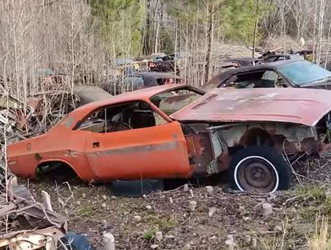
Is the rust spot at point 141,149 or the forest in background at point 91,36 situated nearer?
the rust spot at point 141,149

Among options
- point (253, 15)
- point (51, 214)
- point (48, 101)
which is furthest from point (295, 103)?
point (253, 15)

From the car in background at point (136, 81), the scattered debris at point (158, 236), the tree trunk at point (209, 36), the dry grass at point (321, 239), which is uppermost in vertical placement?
the tree trunk at point (209, 36)

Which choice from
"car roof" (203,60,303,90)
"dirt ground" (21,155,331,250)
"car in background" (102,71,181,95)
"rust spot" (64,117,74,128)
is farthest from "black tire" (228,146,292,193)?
"car in background" (102,71,181,95)

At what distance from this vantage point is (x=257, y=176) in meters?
6.14

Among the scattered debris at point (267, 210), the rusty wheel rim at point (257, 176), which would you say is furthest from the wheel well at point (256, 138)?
the scattered debris at point (267, 210)

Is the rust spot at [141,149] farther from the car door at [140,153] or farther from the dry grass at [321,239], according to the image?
the dry grass at [321,239]

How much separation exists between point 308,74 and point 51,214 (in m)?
6.97

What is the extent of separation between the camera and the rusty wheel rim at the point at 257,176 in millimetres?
6055

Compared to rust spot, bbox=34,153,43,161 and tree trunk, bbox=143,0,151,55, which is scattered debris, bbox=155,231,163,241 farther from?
tree trunk, bbox=143,0,151,55

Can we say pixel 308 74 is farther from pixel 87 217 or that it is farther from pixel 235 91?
pixel 87 217

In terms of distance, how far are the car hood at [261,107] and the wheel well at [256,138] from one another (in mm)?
282

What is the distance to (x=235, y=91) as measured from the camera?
24.7 ft

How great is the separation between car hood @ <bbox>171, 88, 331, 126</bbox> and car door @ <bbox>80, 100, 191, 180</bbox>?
291 mm

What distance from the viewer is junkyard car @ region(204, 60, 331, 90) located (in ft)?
31.1
